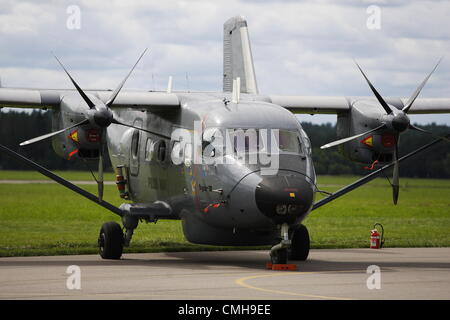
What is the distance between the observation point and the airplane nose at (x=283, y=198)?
1766cm

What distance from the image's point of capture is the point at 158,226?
3856 cm

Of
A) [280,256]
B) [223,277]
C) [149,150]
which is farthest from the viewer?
[149,150]

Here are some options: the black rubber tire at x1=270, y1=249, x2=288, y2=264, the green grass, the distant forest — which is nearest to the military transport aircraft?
the black rubber tire at x1=270, y1=249, x2=288, y2=264

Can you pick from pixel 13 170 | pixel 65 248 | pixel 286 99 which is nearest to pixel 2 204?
pixel 65 248

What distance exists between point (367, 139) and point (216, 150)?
194 inches

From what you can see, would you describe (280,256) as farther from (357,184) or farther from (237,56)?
(237,56)

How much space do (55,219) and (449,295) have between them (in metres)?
29.2

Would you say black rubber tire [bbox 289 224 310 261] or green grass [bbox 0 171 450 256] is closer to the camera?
black rubber tire [bbox 289 224 310 261]

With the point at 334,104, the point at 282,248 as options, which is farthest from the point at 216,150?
the point at 334,104

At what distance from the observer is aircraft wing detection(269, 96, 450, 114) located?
77.6 ft

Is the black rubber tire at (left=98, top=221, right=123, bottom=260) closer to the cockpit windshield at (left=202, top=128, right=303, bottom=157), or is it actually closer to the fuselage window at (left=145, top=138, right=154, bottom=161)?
the fuselage window at (left=145, top=138, right=154, bottom=161)

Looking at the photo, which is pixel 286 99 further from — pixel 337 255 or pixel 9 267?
pixel 9 267

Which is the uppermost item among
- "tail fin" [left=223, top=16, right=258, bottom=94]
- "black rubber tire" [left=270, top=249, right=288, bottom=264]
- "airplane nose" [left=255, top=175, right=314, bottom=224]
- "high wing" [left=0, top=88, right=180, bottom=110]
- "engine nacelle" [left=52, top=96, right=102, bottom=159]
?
"tail fin" [left=223, top=16, right=258, bottom=94]

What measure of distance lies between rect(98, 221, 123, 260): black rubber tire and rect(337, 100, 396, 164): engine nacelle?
6.25m
